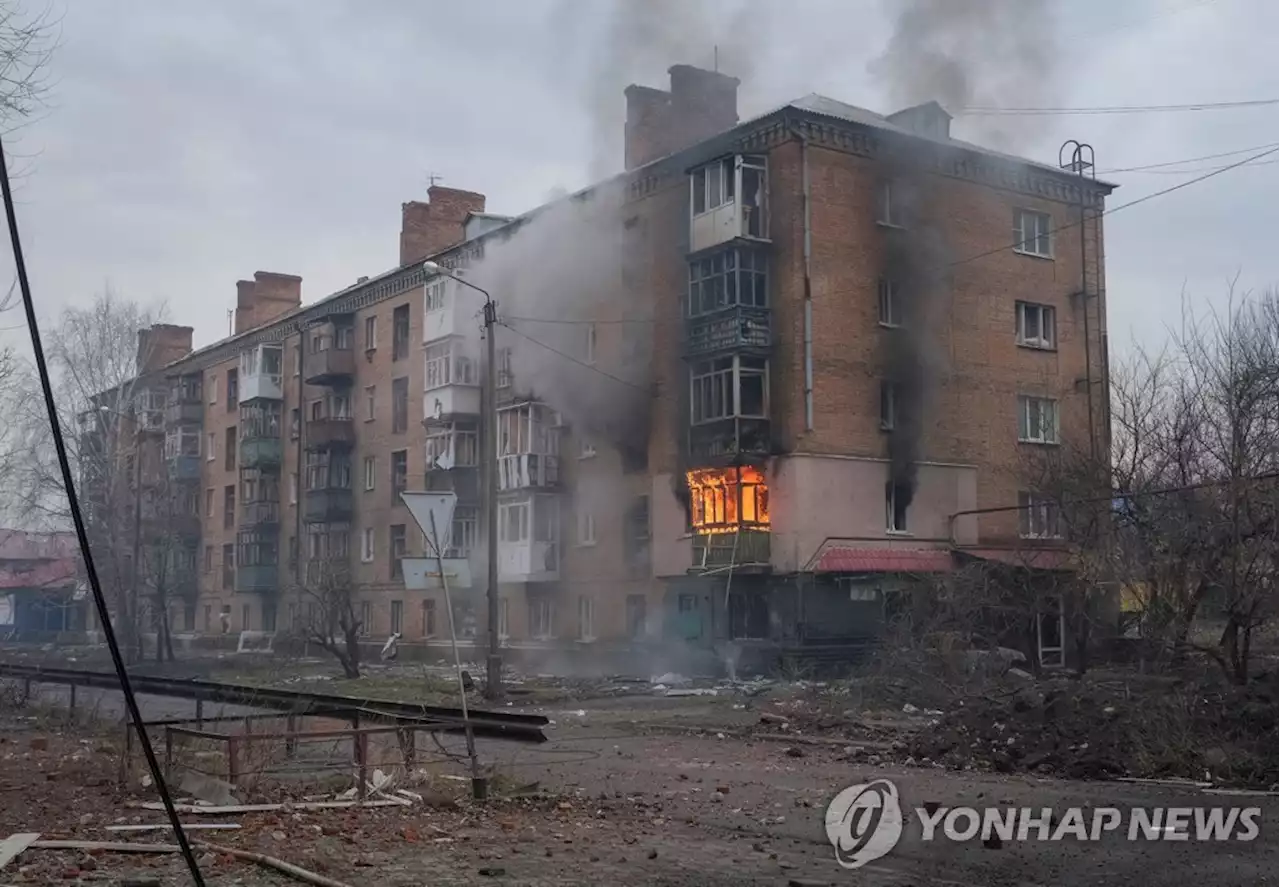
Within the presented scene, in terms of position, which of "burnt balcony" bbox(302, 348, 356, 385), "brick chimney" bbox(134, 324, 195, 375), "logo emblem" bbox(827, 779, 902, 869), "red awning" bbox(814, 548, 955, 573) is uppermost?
"brick chimney" bbox(134, 324, 195, 375)

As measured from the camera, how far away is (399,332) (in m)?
46.9

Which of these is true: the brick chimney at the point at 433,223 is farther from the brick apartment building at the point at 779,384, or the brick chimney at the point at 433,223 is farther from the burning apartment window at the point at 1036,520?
the burning apartment window at the point at 1036,520

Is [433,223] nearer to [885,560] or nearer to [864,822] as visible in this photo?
[885,560]

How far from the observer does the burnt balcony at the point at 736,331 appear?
31.8 metres

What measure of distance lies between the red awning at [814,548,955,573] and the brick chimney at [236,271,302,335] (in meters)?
38.7

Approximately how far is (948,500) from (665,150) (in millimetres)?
12692

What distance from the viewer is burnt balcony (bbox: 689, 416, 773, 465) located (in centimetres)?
3152

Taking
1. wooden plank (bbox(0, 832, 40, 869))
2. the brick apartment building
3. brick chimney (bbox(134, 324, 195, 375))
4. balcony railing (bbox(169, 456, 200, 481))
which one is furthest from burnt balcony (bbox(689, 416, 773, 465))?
brick chimney (bbox(134, 324, 195, 375))

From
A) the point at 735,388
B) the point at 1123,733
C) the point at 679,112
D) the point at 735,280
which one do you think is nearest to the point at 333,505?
the point at 679,112

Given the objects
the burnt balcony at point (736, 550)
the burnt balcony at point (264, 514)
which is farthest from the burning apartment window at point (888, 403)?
the burnt balcony at point (264, 514)

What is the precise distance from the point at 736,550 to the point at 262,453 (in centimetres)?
2834

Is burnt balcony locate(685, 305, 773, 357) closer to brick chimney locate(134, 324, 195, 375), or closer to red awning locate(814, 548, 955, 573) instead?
red awning locate(814, 548, 955, 573)

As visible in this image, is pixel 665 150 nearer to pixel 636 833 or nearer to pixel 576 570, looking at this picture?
pixel 576 570

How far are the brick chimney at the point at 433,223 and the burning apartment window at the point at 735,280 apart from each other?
54.6ft
